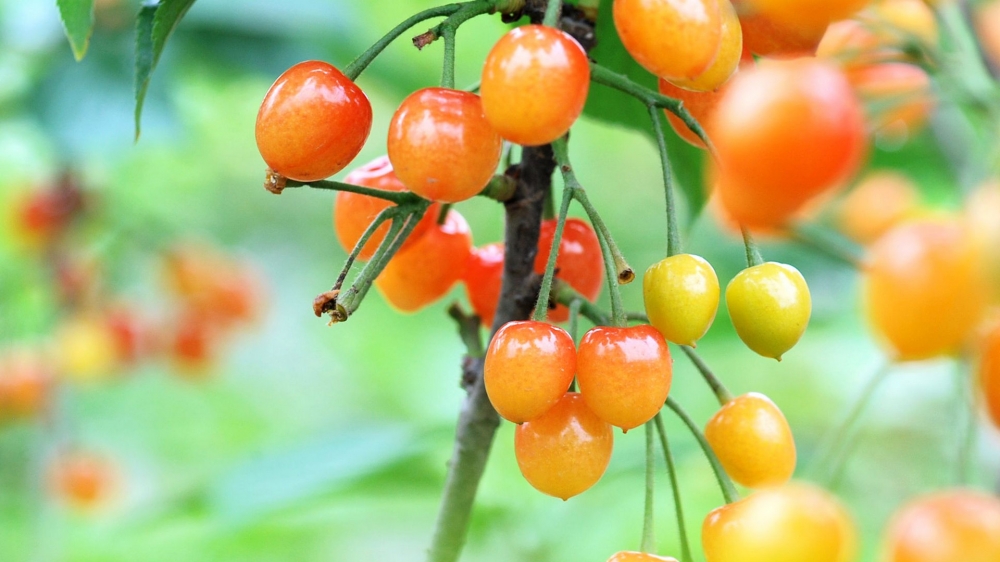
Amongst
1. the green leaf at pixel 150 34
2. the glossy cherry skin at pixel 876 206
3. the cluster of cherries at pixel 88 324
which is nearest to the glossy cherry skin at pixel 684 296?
the green leaf at pixel 150 34

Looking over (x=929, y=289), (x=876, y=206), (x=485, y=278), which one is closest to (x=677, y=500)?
(x=485, y=278)

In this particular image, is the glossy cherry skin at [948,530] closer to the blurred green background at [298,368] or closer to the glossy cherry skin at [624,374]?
the blurred green background at [298,368]

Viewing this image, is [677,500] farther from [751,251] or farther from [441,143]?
[441,143]

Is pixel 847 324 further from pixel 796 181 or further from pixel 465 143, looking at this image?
pixel 796 181

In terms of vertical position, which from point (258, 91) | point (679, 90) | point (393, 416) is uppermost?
point (679, 90)

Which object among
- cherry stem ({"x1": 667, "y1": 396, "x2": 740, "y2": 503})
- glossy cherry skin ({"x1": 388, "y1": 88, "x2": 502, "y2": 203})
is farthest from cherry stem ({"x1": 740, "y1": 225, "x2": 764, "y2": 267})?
glossy cherry skin ({"x1": 388, "y1": 88, "x2": 502, "y2": 203})

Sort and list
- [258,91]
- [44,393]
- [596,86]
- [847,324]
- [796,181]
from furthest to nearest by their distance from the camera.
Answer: [258,91] → [44,393] → [847,324] → [596,86] → [796,181]

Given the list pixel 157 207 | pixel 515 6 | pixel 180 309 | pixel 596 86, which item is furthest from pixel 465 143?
pixel 157 207
